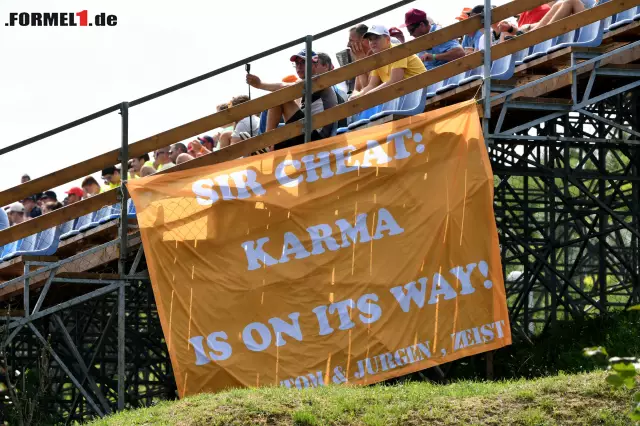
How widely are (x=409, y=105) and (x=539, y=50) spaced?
188cm

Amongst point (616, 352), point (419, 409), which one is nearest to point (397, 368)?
point (419, 409)

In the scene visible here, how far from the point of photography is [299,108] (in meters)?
14.5

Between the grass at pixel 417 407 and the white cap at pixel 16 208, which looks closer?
the grass at pixel 417 407

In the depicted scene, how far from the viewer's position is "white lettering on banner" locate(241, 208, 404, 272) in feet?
43.2

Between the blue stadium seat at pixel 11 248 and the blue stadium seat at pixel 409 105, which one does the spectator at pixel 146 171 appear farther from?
the blue stadium seat at pixel 409 105

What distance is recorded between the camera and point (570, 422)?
10.8 m

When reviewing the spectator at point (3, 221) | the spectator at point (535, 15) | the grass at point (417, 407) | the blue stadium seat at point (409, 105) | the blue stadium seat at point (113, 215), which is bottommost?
the grass at point (417, 407)

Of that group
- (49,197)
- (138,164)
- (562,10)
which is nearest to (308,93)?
(562,10)

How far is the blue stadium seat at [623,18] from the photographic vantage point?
15.5 m

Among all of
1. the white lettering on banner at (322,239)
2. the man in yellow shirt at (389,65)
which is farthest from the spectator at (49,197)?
the white lettering on banner at (322,239)

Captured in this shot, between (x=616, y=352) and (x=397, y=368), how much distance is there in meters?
3.12

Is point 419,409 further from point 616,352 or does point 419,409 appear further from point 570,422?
point 616,352

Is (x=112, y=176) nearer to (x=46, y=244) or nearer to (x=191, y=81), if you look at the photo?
(x=46, y=244)

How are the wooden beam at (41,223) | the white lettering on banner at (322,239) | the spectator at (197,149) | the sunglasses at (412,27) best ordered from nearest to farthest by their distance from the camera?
the white lettering on banner at (322,239)
the wooden beam at (41,223)
the sunglasses at (412,27)
the spectator at (197,149)
